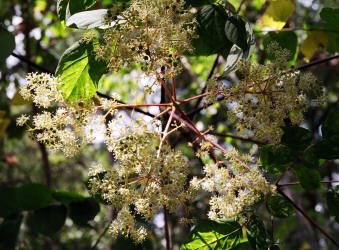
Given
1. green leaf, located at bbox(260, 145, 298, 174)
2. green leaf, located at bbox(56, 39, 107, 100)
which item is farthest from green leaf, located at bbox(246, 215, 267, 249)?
green leaf, located at bbox(56, 39, 107, 100)

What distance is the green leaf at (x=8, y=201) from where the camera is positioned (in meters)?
1.43

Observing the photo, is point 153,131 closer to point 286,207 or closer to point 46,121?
point 46,121

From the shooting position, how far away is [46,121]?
1.06 meters

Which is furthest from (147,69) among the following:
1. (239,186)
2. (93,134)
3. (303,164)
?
(303,164)

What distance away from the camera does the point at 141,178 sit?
1.05m

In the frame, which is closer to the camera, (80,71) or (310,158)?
(310,158)

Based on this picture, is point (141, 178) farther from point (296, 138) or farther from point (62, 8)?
point (62, 8)

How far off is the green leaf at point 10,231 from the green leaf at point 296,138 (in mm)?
1101

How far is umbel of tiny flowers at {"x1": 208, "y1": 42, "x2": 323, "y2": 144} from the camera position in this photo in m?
1.06

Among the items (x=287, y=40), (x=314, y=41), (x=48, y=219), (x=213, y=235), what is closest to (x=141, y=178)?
(x=213, y=235)

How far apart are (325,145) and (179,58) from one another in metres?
0.49

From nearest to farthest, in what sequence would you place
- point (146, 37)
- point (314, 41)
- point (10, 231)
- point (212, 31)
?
point (146, 37) → point (212, 31) → point (10, 231) → point (314, 41)

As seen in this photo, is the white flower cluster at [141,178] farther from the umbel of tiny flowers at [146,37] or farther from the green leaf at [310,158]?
the green leaf at [310,158]

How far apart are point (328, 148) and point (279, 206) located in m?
0.24
